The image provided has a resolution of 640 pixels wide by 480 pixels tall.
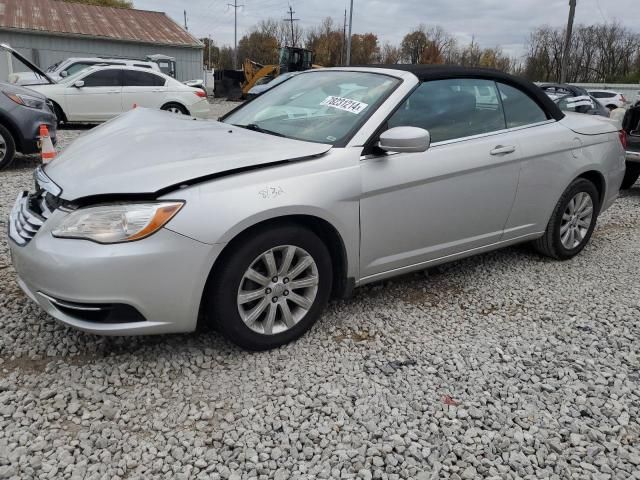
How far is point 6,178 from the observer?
6555mm

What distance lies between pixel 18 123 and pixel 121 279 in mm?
5583

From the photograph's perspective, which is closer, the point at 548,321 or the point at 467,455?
the point at 467,455

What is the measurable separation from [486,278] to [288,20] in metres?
67.8

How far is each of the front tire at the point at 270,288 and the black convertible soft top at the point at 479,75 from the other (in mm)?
1422

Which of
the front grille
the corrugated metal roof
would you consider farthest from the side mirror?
the corrugated metal roof

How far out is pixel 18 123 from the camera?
6.79m

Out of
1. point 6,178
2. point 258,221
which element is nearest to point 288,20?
point 6,178

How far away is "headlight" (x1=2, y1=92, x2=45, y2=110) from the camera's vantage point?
6891 millimetres

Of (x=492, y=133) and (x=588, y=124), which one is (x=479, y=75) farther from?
(x=588, y=124)

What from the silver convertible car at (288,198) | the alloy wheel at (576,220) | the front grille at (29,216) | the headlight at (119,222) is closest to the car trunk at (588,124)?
the silver convertible car at (288,198)

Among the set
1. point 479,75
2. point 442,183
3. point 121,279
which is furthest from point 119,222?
point 479,75

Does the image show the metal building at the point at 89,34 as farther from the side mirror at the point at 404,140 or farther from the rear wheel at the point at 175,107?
the side mirror at the point at 404,140

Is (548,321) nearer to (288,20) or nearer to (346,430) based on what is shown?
(346,430)

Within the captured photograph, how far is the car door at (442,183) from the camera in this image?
10.1 ft
